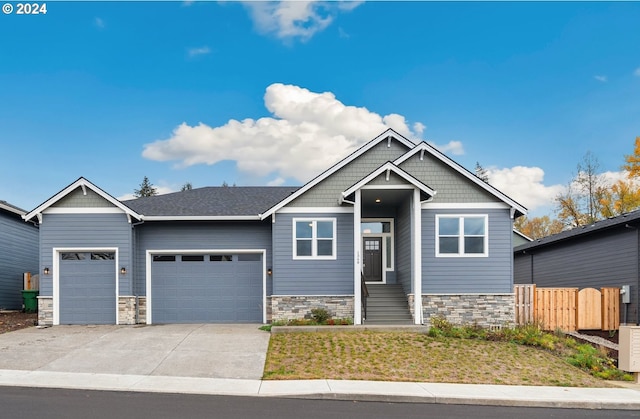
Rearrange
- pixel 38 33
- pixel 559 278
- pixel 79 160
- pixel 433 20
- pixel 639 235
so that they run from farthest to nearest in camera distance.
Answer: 1. pixel 79 160
2. pixel 559 278
3. pixel 433 20
4. pixel 38 33
5. pixel 639 235

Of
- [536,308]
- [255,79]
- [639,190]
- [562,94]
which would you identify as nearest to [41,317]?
[255,79]

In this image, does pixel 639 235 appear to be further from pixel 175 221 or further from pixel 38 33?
pixel 38 33

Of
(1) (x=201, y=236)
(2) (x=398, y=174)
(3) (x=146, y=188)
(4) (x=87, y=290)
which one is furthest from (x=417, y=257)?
(3) (x=146, y=188)

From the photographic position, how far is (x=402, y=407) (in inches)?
336

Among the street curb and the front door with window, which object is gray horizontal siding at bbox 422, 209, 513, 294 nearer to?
the front door with window

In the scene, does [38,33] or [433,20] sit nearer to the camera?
[38,33]

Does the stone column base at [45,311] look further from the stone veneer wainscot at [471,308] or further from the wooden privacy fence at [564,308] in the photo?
the wooden privacy fence at [564,308]

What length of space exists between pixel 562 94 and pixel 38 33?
24.7 m

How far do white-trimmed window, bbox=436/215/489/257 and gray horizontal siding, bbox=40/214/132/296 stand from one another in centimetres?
1065

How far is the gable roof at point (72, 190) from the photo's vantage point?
52.9 ft

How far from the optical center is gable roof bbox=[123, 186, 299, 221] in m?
16.9

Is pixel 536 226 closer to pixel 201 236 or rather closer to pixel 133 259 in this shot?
pixel 201 236

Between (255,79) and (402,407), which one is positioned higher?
(255,79)

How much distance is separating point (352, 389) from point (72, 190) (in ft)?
39.8
